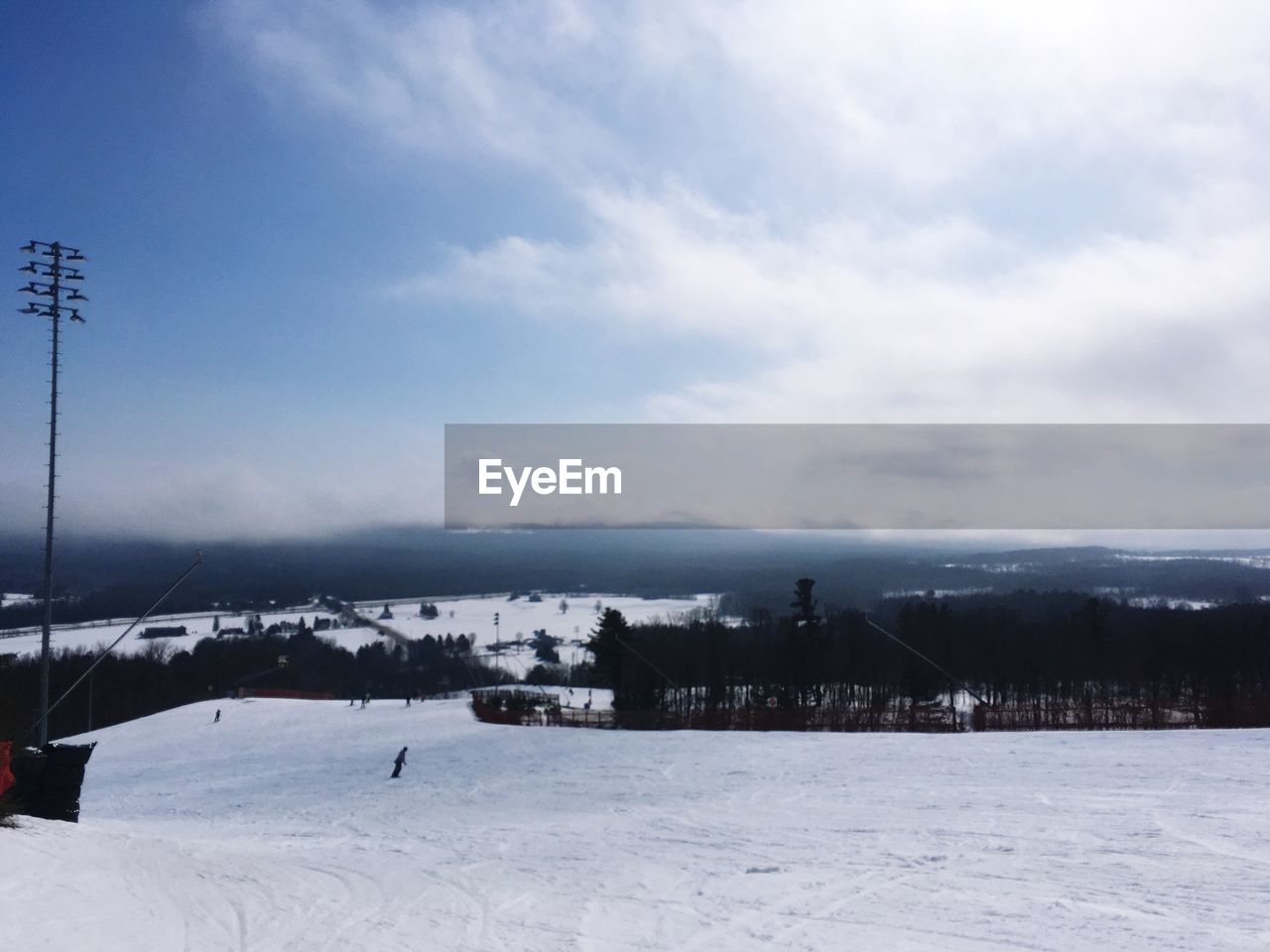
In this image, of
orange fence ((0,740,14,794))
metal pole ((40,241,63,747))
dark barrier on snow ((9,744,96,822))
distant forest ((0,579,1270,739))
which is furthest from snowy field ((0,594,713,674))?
orange fence ((0,740,14,794))

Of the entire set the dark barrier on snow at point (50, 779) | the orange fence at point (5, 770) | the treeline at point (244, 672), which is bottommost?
the treeline at point (244, 672)

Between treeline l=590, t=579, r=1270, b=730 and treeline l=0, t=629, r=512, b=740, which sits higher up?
treeline l=590, t=579, r=1270, b=730

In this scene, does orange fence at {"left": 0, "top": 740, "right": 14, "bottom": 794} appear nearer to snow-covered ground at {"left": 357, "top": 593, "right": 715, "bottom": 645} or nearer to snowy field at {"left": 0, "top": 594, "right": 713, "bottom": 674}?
snowy field at {"left": 0, "top": 594, "right": 713, "bottom": 674}

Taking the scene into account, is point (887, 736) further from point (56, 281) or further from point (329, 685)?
point (329, 685)

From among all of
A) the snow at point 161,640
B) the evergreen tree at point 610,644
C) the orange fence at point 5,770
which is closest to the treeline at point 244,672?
the snow at point 161,640

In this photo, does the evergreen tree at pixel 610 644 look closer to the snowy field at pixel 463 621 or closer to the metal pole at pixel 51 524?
the metal pole at pixel 51 524

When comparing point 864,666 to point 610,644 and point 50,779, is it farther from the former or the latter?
point 50,779

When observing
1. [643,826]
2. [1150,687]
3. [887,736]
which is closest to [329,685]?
[1150,687]
